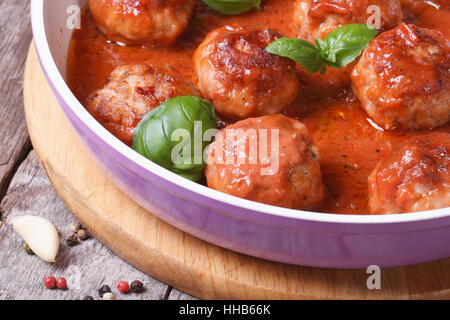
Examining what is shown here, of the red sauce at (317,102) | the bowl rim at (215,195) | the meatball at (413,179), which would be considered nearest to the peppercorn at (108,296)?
the bowl rim at (215,195)

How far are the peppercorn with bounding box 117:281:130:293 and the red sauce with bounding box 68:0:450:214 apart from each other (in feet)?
3.06

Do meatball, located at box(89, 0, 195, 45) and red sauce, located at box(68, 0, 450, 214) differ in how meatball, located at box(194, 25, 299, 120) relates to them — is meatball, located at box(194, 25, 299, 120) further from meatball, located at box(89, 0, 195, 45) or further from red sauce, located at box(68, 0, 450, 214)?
meatball, located at box(89, 0, 195, 45)

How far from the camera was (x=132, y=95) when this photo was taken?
2.97m

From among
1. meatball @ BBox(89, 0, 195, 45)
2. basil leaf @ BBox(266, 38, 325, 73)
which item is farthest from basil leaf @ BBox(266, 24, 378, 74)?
meatball @ BBox(89, 0, 195, 45)

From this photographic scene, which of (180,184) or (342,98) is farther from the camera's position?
(342,98)

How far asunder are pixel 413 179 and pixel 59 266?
170cm

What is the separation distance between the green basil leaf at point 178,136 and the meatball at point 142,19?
2.54ft

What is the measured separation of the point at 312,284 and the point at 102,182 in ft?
3.68

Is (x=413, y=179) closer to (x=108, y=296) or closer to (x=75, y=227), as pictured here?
(x=108, y=296)

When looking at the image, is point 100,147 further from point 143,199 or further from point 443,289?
point 443,289

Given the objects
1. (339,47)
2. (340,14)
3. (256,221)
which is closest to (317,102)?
(339,47)

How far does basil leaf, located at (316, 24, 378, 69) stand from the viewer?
3.00m

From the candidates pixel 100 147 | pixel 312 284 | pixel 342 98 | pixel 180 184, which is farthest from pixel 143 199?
pixel 342 98

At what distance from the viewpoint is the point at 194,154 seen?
264 cm
